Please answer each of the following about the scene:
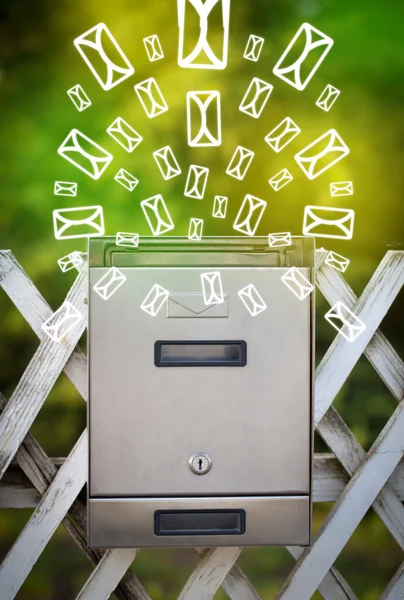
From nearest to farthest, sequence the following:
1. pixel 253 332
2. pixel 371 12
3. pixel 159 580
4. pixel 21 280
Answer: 1. pixel 253 332
2. pixel 21 280
3. pixel 371 12
4. pixel 159 580

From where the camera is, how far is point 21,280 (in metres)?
1.58

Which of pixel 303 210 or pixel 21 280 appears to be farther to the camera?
pixel 303 210

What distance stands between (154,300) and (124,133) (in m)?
1.27

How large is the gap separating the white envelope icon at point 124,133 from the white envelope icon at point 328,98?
0.66m

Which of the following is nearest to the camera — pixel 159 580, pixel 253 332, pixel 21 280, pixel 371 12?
pixel 253 332

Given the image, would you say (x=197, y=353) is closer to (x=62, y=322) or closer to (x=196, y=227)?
(x=62, y=322)

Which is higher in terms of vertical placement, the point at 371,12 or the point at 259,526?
the point at 371,12

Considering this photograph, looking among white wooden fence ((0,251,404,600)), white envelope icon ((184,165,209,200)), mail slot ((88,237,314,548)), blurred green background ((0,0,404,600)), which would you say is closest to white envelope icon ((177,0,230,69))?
blurred green background ((0,0,404,600))

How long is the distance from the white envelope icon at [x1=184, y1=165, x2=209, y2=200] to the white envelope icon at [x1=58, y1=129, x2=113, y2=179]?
293 mm

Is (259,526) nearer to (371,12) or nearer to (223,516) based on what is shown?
(223,516)

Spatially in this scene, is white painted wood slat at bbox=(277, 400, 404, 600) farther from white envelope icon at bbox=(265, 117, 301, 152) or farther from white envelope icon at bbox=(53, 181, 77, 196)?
white envelope icon at bbox=(53, 181, 77, 196)

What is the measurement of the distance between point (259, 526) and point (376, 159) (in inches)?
58.4

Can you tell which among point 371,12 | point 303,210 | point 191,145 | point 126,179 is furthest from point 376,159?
point 126,179

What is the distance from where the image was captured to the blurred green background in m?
2.27
